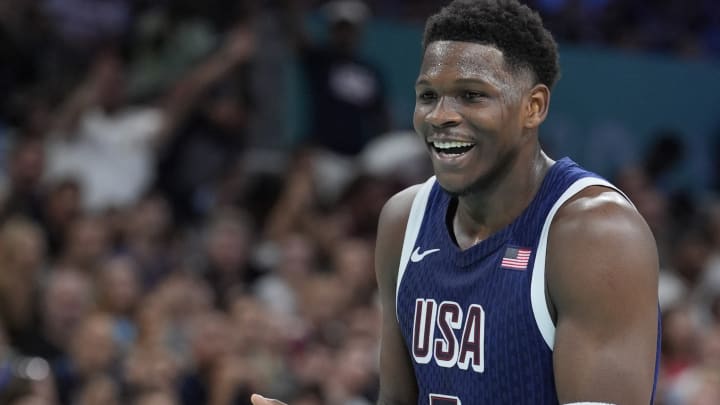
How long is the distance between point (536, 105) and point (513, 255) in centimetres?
37

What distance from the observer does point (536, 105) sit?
3.13m

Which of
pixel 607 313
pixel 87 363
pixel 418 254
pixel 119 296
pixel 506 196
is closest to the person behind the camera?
pixel 607 313

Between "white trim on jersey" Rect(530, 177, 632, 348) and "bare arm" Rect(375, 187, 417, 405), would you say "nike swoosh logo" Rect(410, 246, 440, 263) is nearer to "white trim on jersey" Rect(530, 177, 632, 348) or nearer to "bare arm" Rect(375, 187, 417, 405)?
"bare arm" Rect(375, 187, 417, 405)

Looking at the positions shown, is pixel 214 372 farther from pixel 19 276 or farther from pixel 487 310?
pixel 487 310

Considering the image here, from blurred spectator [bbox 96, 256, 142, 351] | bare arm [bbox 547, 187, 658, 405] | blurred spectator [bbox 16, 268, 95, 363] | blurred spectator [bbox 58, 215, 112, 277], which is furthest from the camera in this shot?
blurred spectator [bbox 58, 215, 112, 277]

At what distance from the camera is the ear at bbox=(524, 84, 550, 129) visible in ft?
10.2

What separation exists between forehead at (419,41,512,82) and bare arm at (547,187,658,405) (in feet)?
1.38

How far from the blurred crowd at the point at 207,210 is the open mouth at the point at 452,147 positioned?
3.26m

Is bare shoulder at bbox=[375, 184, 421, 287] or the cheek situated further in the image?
bare shoulder at bbox=[375, 184, 421, 287]

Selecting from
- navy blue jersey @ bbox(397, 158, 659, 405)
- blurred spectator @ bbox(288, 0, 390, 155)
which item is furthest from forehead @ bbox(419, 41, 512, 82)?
blurred spectator @ bbox(288, 0, 390, 155)

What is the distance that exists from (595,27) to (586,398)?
30.9 ft

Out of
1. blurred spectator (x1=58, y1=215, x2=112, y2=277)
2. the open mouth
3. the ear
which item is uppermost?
the ear

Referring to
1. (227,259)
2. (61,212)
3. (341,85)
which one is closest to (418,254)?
(227,259)

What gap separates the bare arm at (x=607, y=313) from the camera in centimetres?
284
